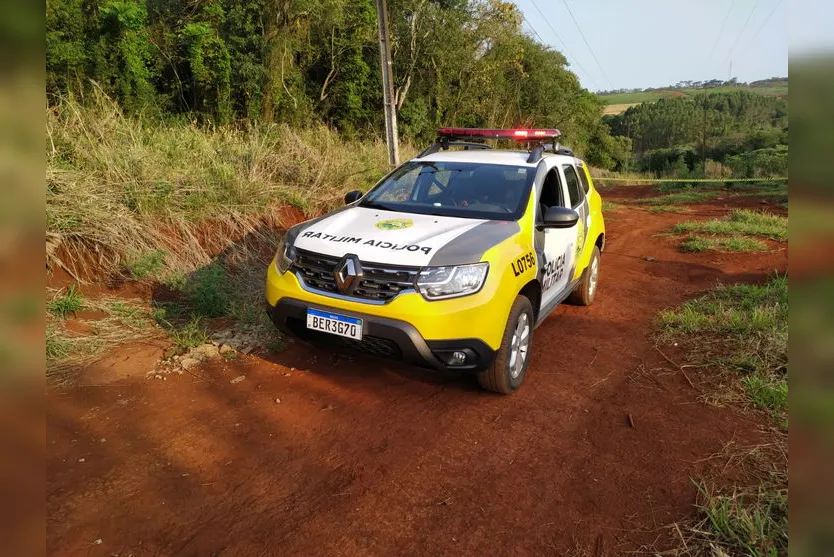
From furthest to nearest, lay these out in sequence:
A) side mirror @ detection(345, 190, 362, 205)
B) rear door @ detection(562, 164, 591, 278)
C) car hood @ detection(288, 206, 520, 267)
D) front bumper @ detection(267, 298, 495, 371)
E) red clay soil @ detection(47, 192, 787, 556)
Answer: rear door @ detection(562, 164, 591, 278) < side mirror @ detection(345, 190, 362, 205) < car hood @ detection(288, 206, 520, 267) < front bumper @ detection(267, 298, 495, 371) < red clay soil @ detection(47, 192, 787, 556)

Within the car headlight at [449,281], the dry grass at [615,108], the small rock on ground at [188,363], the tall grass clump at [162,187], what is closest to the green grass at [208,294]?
the tall grass clump at [162,187]

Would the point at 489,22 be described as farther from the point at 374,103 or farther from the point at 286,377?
the point at 286,377

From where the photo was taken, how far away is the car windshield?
14.1 feet

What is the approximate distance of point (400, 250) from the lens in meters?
3.53

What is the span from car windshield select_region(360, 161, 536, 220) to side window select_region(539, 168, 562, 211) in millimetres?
238

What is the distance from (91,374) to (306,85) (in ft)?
51.4

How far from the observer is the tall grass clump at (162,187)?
5375mm

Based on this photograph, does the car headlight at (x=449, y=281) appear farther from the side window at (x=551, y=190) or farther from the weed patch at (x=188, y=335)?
the weed patch at (x=188, y=335)

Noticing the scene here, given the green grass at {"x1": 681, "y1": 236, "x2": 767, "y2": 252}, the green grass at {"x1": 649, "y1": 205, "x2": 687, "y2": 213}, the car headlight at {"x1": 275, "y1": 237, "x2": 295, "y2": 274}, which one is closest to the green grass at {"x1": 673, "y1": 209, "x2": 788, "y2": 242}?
the green grass at {"x1": 681, "y1": 236, "x2": 767, "y2": 252}

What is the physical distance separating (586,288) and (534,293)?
6.44 ft

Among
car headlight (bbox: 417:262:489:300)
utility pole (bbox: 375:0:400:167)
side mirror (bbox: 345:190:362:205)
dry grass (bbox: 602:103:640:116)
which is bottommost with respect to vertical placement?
car headlight (bbox: 417:262:489:300)

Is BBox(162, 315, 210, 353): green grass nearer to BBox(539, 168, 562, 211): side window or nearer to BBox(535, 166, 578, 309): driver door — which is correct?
BBox(535, 166, 578, 309): driver door
